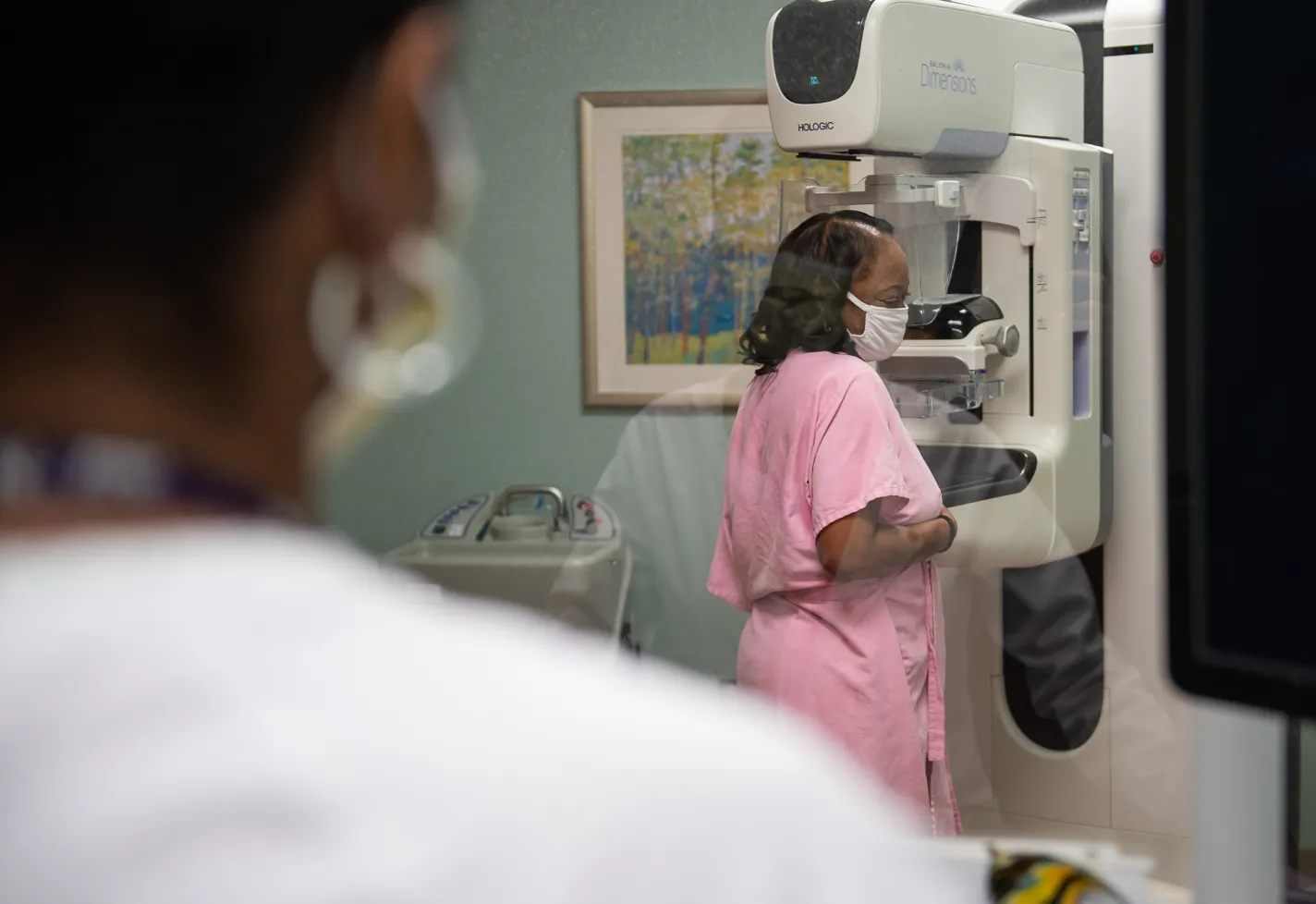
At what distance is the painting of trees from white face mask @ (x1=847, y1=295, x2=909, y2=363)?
11.7 inches

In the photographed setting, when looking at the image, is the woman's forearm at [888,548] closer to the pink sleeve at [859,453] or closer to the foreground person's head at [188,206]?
the pink sleeve at [859,453]

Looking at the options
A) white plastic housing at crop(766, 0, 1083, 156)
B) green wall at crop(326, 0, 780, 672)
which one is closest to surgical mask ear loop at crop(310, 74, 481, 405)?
white plastic housing at crop(766, 0, 1083, 156)

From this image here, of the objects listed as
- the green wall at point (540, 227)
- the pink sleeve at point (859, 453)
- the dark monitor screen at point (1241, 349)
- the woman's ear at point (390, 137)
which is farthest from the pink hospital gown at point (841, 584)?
the woman's ear at point (390, 137)

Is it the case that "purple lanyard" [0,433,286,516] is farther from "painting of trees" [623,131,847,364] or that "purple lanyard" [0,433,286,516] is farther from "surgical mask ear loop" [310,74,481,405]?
"painting of trees" [623,131,847,364]

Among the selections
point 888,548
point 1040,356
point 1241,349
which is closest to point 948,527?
point 888,548

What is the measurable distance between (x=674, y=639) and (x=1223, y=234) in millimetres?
1347

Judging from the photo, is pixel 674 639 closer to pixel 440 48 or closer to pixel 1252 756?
pixel 1252 756

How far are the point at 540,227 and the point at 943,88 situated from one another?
2.00 ft

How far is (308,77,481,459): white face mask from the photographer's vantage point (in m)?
0.26

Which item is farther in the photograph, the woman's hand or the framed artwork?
the framed artwork

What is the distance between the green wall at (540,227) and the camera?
1.65 metres

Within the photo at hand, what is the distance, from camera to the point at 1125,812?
4.89 ft

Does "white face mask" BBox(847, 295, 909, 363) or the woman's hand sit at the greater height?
"white face mask" BBox(847, 295, 909, 363)

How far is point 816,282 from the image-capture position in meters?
1.39
